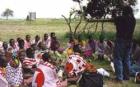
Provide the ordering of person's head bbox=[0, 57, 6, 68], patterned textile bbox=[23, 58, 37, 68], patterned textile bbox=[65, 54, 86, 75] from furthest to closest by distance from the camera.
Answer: person's head bbox=[0, 57, 6, 68] < patterned textile bbox=[23, 58, 37, 68] < patterned textile bbox=[65, 54, 86, 75]

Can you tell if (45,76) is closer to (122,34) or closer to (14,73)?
(14,73)

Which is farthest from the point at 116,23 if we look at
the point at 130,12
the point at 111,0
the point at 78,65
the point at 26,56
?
the point at 111,0

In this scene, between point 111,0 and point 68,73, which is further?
point 111,0

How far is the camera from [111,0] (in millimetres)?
39000

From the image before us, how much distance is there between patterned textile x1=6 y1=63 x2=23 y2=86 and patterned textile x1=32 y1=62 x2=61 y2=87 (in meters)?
2.14

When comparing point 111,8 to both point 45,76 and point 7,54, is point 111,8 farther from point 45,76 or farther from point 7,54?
point 45,76

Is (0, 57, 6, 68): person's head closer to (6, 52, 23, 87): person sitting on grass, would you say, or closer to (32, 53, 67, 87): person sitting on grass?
(6, 52, 23, 87): person sitting on grass

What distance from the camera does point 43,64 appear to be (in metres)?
9.52

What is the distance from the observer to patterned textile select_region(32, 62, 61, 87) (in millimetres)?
9445

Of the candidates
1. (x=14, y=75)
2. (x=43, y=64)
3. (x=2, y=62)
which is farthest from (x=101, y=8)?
(x=43, y=64)

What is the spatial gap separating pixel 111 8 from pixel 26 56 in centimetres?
2602

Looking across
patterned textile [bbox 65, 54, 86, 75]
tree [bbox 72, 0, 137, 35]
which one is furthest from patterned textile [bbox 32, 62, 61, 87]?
tree [bbox 72, 0, 137, 35]

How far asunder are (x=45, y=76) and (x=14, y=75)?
95.1 inches

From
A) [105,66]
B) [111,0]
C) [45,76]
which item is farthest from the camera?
[111,0]
